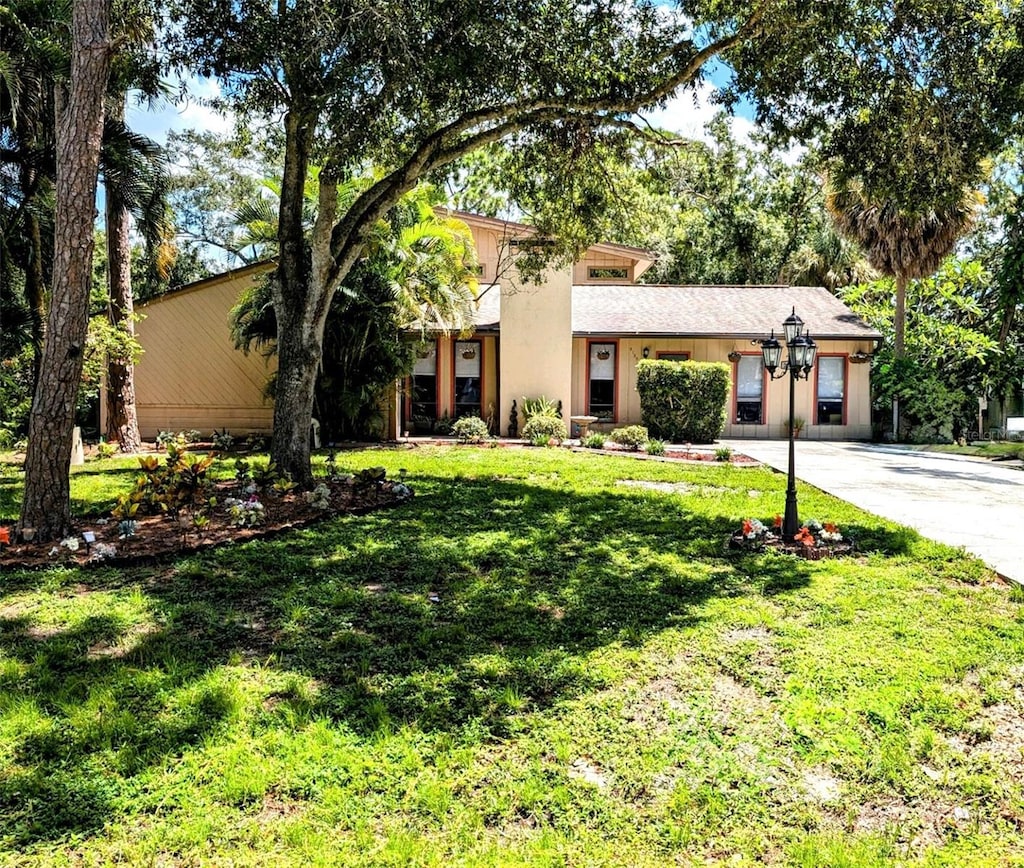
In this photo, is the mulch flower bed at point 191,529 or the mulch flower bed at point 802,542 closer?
the mulch flower bed at point 191,529

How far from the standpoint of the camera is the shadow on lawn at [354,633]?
9.73ft

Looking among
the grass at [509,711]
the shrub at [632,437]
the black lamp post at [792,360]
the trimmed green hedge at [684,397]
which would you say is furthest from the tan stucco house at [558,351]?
the grass at [509,711]

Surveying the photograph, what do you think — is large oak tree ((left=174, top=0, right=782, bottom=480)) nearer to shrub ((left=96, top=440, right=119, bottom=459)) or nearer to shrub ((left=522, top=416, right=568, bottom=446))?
shrub ((left=96, top=440, right=119, bottom=459))

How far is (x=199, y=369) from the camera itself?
49.2ft

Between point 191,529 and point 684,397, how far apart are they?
1196 centimetres

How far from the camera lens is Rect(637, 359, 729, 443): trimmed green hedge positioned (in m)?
16.0

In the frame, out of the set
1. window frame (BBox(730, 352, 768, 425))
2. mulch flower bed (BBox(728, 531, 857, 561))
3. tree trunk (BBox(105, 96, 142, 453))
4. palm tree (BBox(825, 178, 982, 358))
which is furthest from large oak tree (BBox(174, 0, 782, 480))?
palm tree (BBox(825, 178, 982, 358))

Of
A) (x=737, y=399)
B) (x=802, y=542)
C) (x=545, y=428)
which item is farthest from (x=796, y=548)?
(x=737, y=399)

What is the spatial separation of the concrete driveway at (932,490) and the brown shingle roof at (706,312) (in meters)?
3.57

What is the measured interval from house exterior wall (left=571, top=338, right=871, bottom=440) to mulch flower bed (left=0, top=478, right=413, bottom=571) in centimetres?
1041

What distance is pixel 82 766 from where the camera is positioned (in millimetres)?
2781

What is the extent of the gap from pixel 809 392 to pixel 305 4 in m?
16.1

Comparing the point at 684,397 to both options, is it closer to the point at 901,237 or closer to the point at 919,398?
the point at 919,398

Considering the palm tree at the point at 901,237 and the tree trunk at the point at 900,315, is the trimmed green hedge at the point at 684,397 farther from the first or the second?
the tree trunk at the point at 900,315
